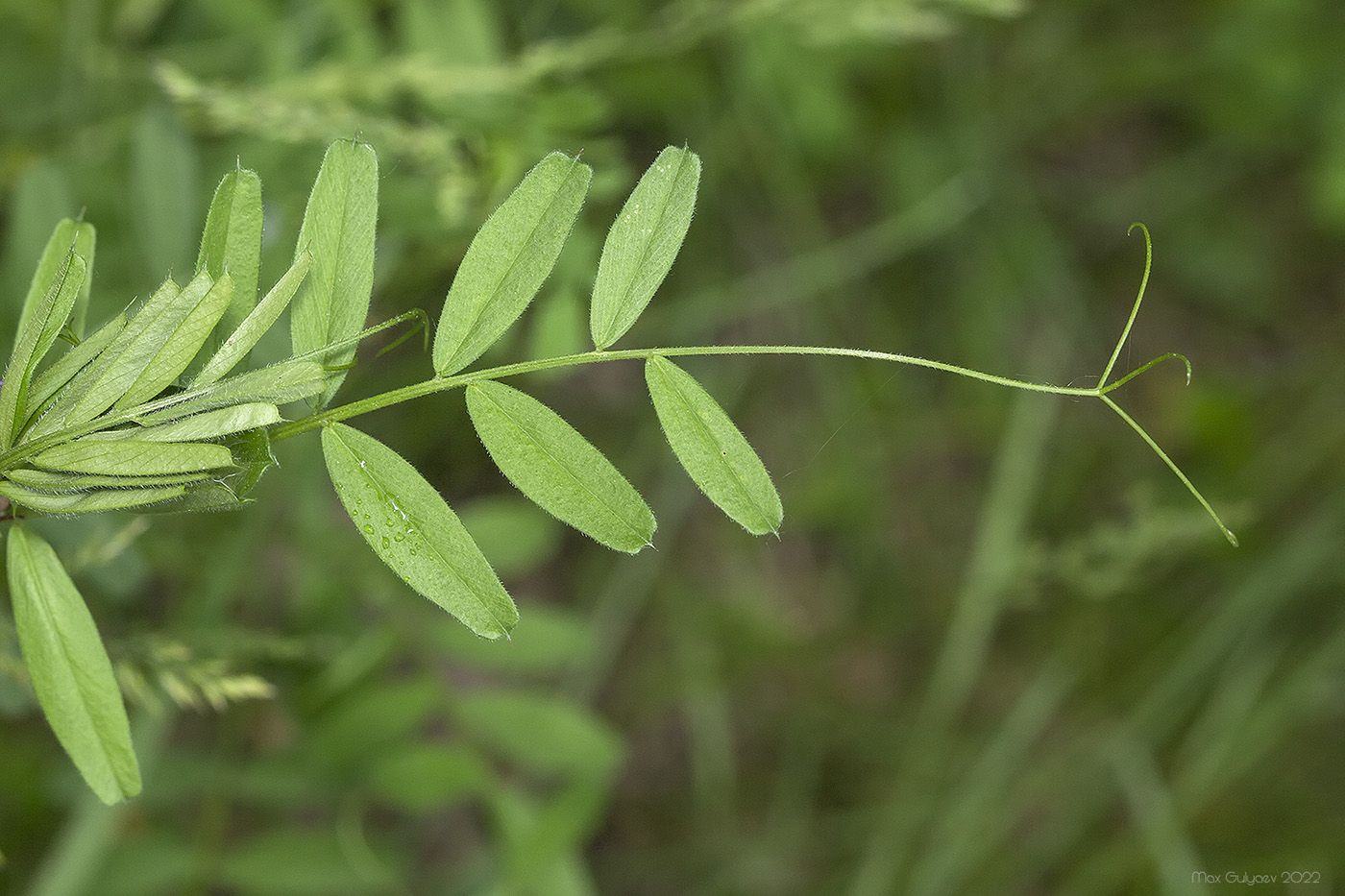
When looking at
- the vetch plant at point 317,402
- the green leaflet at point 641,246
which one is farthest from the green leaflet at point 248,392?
the green leaflet at point 641,246

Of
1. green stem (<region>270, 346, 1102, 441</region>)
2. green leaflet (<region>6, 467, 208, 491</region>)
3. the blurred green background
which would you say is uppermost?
green leaflet (<region>6, 467, 208, 491</region>)

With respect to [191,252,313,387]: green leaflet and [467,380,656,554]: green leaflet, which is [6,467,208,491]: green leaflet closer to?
[191,252,313,387]: green leaflet

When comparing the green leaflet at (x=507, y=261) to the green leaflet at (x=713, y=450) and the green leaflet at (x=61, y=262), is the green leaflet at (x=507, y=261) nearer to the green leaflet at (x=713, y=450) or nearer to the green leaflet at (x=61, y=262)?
the green leaflet at (x=713, y=450)

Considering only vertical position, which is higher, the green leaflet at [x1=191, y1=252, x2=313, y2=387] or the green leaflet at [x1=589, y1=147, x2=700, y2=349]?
the green leaflet at [x1=191, y1=252, x2=313, y2=387]

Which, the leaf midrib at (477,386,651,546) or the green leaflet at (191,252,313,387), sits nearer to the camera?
the green leaflet at (191,252,313,387)

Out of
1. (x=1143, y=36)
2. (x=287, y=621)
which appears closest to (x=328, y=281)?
(x=287, y=621)

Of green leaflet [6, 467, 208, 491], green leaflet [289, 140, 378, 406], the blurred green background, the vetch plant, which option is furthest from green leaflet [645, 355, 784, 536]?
the blurred green background

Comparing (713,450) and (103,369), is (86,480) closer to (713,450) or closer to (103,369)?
(103,369)
